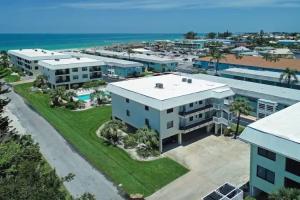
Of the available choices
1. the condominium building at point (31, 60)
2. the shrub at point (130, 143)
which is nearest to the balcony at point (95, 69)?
the condominium building at point (31, 60)

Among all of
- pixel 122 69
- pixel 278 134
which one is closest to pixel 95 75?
pixel 122 69

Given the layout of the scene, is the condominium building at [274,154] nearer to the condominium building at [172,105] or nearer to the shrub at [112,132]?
the condominium building at [172,105]

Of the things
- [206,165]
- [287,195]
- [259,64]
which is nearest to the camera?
[287,195]

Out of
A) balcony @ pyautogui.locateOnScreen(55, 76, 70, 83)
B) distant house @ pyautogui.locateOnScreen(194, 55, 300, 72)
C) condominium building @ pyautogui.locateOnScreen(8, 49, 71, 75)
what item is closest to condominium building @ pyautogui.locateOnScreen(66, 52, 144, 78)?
balcony @ pyautogui.locateOnScreen(55, 76, 70, 83)

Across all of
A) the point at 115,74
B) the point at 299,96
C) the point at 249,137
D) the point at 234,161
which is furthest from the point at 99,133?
the point at 115,74

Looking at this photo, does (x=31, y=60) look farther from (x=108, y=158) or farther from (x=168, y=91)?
(x=108, y=158)

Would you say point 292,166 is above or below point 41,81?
below
